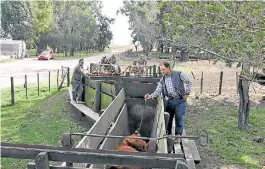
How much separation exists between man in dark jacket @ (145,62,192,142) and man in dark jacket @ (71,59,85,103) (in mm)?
5462

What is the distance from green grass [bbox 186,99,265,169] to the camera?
8211 mm

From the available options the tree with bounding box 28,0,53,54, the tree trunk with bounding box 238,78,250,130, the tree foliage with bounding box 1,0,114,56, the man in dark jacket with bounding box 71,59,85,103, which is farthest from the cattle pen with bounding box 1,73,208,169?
the tree with bounding box 28,0,53,54

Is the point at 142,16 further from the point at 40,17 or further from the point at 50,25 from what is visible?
the point at 40,17

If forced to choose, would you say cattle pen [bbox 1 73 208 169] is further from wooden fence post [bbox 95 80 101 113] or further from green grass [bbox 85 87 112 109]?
green grass [bbox 85 87 112 109]

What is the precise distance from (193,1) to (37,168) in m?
3.44

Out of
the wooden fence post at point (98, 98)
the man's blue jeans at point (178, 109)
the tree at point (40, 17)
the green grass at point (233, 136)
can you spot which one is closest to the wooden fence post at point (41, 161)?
the man's blue jeans at point (178, 109)

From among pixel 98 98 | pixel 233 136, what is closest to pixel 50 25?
pixel 98 98

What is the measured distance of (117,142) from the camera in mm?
6555

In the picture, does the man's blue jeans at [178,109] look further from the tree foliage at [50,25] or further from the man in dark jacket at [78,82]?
the tree foliage at [50,25]

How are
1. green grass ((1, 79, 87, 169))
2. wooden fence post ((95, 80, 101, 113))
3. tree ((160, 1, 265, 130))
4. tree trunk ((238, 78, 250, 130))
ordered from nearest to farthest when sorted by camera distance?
tree ((160, 1, 265, 130)) < green grass ((1, 79, 87, 169)) < tree trunk ((238, 78, 250, 130)) < wooden fence post ((95, 80, 101, 113))

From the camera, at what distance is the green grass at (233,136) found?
8211mm

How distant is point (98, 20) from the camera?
63.1m

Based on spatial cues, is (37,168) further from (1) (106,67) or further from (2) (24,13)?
(2) (24,13)

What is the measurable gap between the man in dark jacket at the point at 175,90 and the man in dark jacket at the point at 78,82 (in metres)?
5.46
